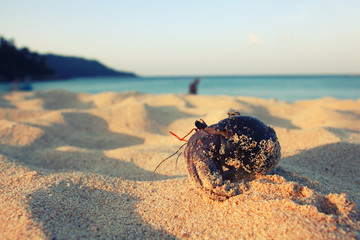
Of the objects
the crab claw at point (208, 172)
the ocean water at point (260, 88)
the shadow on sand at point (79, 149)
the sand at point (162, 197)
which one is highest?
the crab claw at point (208, 172)

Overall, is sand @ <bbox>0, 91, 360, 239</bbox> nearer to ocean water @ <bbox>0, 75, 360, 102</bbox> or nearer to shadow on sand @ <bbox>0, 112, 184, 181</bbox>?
shadow on sand @ <bbox>0, 112, 184, 181</bbox>

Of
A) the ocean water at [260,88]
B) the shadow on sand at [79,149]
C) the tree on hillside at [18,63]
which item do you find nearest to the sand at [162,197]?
the shadow on sand at [79,149]

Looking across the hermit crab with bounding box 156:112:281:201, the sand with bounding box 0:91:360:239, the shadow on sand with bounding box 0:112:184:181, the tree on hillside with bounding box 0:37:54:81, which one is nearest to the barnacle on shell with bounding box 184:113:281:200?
the hermit crab with bounding box 156:112:281:201

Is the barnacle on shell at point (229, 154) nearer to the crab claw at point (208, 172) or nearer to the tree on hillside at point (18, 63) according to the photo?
the crab claw at point (208, 172)

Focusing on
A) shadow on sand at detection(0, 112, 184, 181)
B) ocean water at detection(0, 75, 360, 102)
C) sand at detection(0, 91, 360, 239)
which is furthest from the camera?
ocean water at detection(0, 75, 360, 102)

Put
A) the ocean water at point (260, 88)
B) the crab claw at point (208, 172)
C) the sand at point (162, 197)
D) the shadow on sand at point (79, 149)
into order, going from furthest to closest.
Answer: the ocean water at point (260, 88)
the shadow on sand at point (79, 149)
the crab claw at point (208, 172)
the sand at point (162, 197)

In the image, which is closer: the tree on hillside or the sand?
the sand

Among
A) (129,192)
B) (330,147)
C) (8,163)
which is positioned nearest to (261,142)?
(129,192)
